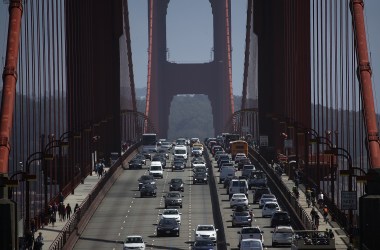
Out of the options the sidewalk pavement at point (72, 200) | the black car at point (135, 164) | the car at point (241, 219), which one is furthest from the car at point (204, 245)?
the black car at point (135, 164)

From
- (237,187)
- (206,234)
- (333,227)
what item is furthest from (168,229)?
(237,187)

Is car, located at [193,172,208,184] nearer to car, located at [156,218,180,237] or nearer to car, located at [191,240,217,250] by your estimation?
car, located at [156,218,180,237]

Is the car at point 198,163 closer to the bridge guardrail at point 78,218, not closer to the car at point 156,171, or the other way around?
the car at point 156,171

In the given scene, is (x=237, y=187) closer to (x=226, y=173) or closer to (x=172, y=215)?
(x=226, y=173)

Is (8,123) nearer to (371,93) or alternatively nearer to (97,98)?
(371,93)

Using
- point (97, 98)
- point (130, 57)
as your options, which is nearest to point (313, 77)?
point (97, 98)

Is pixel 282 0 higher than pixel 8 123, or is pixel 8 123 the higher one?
pixel 282 0
